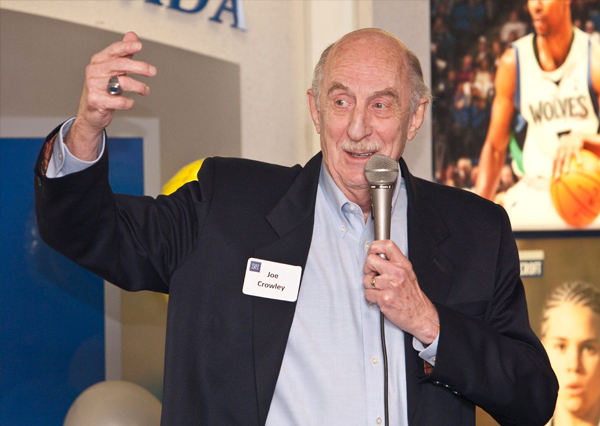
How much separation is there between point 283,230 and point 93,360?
62.2 inches

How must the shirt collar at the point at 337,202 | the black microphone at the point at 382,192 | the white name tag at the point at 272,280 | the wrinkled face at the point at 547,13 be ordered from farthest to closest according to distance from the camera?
the wrinkled face at the point at 547,13, the shirt collar at the point at 337,202, the white name tag at the point at 272,280, the black microphone at the point at 382,192

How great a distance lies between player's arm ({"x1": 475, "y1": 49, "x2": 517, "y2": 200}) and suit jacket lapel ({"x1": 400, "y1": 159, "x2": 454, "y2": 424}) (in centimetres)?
174

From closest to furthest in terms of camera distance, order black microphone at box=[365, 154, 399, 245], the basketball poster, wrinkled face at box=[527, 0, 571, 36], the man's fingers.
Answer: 1. the man's fingers
2. black microphone at box=[365, 154, 399, 245]
3. the basketball poster
4. wrinkled face at box=[527, 0, 571, 36]

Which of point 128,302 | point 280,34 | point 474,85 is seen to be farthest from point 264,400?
point 474,85

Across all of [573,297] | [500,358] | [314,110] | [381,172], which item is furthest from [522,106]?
[381,172]

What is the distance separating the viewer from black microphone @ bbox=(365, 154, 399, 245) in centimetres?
127

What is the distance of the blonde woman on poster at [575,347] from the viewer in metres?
3.41

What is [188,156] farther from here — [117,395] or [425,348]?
[425,348]

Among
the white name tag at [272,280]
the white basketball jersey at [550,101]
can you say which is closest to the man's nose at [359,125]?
the white name tag at [272,280]

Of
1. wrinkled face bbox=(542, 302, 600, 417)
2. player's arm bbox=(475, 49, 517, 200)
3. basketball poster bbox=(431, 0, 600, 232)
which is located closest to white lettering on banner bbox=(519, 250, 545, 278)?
basketball poster bbox=(431, 0, 600, 232)

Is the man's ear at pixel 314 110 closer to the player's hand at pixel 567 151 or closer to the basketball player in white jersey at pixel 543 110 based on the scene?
the basketball player in white jersey at pixel 543 110

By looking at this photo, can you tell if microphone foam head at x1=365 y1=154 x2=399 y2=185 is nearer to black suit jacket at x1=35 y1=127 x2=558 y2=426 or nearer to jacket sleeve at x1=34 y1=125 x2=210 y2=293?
black suit jacket at x1=35 y1=127 x2=558 y2=426

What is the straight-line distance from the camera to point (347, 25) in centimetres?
290

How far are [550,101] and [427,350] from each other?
2.51 m
